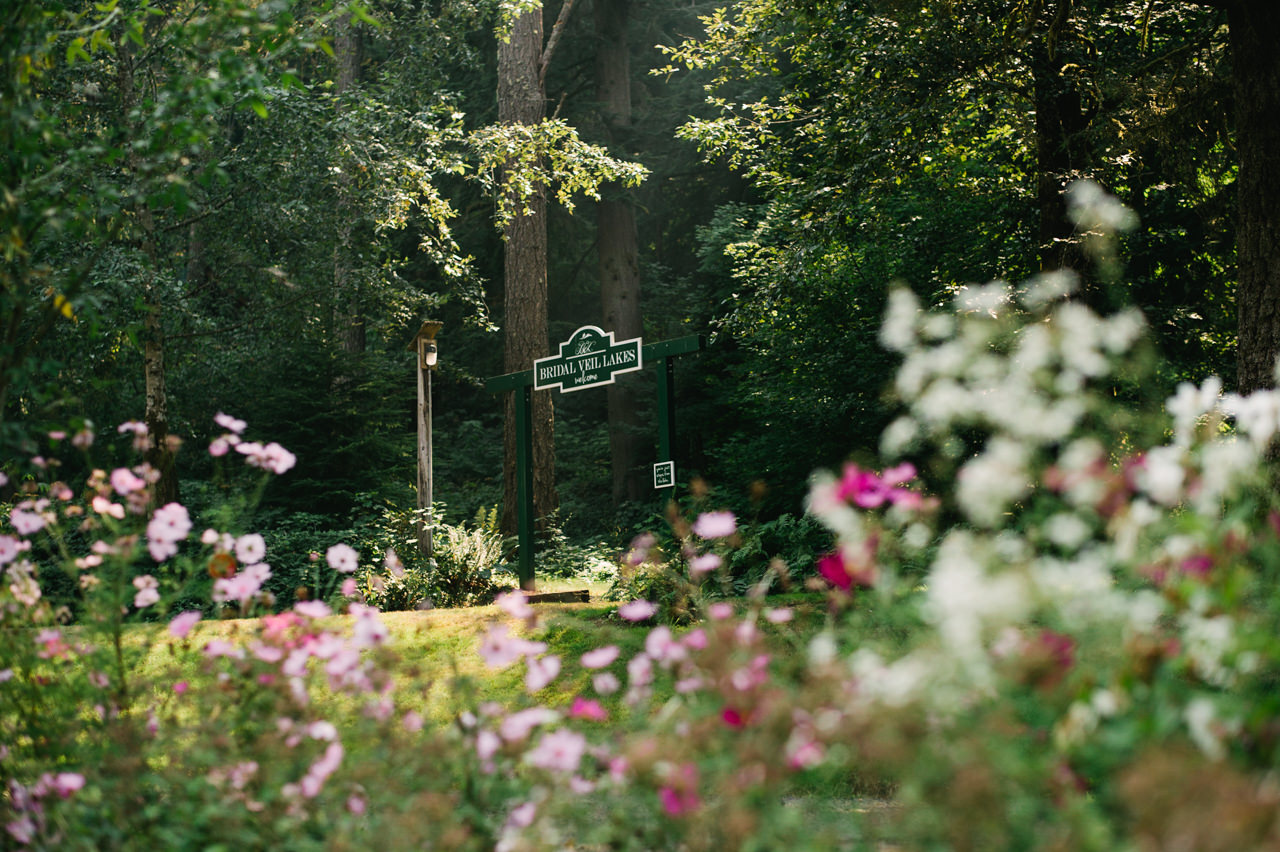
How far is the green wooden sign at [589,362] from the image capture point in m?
8.03

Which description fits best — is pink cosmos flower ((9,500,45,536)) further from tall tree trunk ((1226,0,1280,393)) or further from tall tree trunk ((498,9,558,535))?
tall tree trunk ((498,9,558,535))

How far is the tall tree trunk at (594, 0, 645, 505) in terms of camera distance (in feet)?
58.9

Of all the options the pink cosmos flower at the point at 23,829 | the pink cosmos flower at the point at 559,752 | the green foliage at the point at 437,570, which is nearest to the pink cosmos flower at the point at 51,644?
the pink cosmos flower at the point at 23,829

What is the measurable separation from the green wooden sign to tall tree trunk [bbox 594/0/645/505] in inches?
355

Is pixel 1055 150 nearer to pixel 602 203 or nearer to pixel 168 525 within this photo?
pixel 168 525

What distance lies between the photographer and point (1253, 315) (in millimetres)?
5855

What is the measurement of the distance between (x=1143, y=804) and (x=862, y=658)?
604 millimetres

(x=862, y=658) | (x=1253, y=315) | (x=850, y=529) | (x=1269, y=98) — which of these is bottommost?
(x=862, y=658)

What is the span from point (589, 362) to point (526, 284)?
15.7ft

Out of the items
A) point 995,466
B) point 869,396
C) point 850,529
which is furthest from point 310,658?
point 869,396

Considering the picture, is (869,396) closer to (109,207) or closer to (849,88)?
(849,88)

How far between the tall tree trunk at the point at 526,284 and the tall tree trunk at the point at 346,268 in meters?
1.84

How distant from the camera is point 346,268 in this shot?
42.7 feet

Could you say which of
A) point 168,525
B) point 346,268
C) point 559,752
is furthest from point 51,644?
point 346,268
